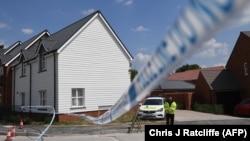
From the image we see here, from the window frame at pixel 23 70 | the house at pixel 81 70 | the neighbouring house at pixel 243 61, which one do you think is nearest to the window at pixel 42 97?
the house at pixel 81 70

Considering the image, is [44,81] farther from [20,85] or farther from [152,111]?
[152,111]

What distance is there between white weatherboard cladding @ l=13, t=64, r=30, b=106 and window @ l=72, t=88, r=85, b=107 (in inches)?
283

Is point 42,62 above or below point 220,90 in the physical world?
above

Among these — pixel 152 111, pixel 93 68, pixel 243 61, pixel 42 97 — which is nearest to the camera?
pixel 152 111

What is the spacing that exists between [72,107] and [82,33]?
612 centimetres

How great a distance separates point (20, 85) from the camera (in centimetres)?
3300

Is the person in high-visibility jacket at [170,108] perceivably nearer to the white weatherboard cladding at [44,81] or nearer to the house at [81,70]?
the house at [81,70]

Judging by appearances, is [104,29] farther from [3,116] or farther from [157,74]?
[157,74]

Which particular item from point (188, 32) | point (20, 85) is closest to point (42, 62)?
point (20, 85)

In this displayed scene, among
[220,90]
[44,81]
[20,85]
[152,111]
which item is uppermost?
[44,81]

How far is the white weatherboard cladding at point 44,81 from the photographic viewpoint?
25.6m

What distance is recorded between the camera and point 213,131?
5.53 m

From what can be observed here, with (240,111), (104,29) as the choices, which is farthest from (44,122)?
(240,111)

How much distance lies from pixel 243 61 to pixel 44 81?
20561 mm
